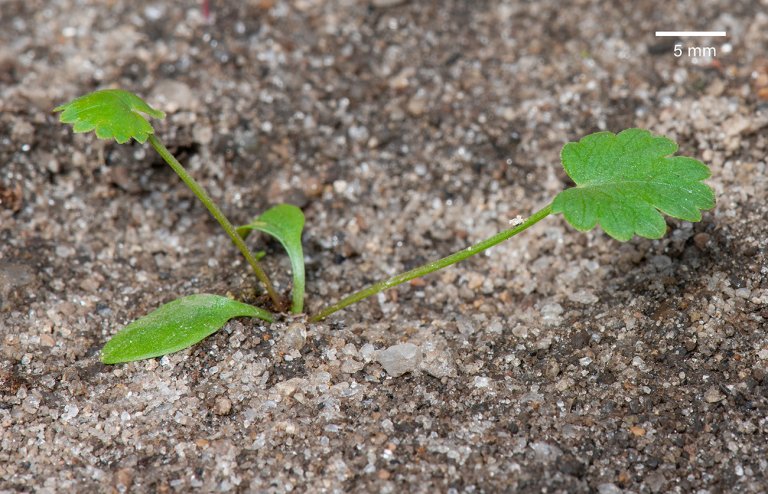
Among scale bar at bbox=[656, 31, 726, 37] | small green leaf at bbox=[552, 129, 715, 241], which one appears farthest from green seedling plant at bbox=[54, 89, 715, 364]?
scale bar at bbox=[656, 31, 726, 37]

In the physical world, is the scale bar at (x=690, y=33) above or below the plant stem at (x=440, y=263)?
above

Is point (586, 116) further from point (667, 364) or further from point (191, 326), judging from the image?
point (191, 326)

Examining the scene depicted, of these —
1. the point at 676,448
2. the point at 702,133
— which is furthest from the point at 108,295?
the point at 702,133

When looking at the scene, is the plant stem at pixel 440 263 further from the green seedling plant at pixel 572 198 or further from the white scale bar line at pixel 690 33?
the white scale bar line at pixel 690 33

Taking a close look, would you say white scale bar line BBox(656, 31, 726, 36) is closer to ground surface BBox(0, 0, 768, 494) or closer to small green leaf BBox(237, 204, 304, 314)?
ground surface BBox(0, 0, 768, 494)

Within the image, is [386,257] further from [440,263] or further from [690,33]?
[690,33]

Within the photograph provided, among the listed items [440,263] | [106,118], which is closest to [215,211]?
[106,118]

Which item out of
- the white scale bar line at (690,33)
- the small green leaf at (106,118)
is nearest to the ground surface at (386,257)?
the white scale bar line at (690,33)
